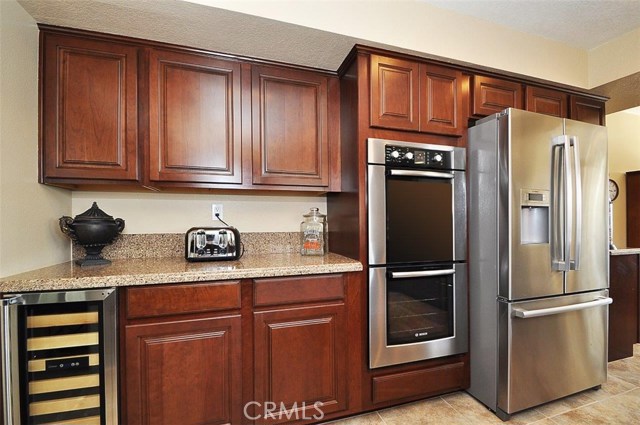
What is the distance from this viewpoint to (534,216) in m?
1.82

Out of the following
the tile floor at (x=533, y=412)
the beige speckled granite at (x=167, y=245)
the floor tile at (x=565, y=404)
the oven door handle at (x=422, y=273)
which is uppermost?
the beige speckled granite at (x=167, y=245)

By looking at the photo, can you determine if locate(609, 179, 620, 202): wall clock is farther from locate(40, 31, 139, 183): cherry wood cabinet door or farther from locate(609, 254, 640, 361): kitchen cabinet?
locate(40, 31, 139, 183): cherry wood cabinet door

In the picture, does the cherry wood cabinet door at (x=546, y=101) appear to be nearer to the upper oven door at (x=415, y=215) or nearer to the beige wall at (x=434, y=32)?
the beige wall at (x=434, y=32)

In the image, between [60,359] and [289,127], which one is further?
[289,127]

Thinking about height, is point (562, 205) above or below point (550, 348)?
above

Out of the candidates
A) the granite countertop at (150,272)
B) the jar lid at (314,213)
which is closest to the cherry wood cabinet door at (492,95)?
the jar lid at (314,213)

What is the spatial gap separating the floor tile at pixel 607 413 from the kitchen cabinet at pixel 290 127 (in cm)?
209

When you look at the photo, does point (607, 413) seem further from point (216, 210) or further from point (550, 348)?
point (216, 210)

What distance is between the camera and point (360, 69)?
69.4 inches

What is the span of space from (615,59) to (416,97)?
1.74m

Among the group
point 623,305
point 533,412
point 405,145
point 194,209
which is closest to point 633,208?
point 623,305

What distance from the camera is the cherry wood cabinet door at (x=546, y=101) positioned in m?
2.18

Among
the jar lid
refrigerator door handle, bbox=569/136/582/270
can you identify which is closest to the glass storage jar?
the jar lid

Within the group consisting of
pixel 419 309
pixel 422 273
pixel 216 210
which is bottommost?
pixel 419 309
